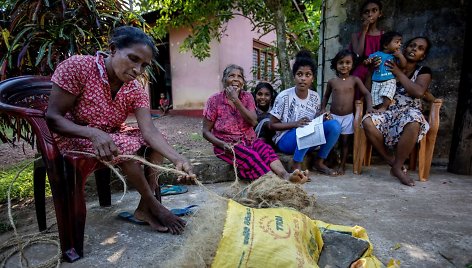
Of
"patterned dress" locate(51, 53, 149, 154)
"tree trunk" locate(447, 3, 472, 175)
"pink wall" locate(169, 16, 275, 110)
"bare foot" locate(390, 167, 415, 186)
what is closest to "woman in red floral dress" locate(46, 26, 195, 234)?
"patterned dress" locate(51, 53, 149, 154)

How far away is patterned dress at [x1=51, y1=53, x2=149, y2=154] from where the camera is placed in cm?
171

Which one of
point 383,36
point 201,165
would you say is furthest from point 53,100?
point 383,36

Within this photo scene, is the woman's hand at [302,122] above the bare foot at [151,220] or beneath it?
above

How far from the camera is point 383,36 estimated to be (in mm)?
3463

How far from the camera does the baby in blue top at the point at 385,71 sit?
331cm

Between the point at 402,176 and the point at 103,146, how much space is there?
2798mm

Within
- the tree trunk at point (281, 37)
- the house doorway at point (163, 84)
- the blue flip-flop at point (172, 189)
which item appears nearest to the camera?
the blue flip-flop at point (172, 189)

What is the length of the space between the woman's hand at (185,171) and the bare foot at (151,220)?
429mm

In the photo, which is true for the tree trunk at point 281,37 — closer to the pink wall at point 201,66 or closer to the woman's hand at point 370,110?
the woman's hand at point 370,110

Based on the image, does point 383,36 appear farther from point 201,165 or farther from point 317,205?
point 201,165

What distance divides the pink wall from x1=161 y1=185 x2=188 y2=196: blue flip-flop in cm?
671

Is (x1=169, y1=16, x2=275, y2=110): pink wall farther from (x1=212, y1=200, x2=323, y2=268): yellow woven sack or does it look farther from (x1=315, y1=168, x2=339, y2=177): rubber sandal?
(x1=212, y1=200, x2=323, y2=268): yellow woven sack

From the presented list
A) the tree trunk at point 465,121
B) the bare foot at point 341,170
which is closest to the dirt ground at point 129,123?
the bare foot at point 341,170

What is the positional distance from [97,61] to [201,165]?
158cm
